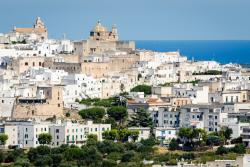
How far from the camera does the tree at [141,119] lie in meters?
66.3

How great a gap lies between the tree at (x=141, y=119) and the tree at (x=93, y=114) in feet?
4.98

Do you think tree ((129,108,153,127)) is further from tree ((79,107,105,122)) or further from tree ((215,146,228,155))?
tree ((215,146,228,155))

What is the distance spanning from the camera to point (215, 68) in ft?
285

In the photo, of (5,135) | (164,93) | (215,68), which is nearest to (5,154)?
(5,135)

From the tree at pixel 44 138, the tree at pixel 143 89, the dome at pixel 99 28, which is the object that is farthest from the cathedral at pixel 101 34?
the tree at pixel 44 138

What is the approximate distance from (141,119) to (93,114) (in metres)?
2.37

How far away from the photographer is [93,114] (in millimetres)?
66688

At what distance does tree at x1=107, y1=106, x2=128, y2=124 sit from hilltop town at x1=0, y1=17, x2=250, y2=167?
0.08ft

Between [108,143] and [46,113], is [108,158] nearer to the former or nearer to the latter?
[108,143]

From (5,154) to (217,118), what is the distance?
11113mm

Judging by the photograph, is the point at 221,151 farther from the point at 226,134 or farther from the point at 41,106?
the point at 41,106

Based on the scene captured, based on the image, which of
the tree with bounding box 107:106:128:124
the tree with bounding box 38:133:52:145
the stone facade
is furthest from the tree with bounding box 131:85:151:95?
the tree with bounding box 38:133:52:145

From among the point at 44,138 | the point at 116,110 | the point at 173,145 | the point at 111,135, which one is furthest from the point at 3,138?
the point at 173,145

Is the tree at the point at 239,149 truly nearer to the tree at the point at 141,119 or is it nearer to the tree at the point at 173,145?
the tree at the point at 173,145
